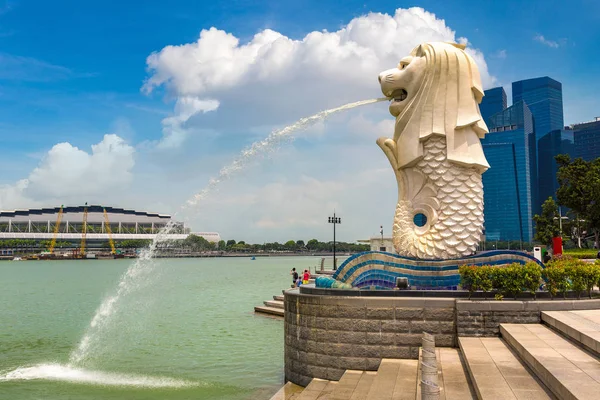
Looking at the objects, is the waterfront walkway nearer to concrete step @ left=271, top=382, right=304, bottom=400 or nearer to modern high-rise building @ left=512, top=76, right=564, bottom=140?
concrete step @ left=271, top=382, right=304, bottom=400

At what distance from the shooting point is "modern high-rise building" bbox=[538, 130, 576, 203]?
5635 inches

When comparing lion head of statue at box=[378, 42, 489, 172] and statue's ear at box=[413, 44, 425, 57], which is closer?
lion head of statue at box=[378, 42, 489, 172]

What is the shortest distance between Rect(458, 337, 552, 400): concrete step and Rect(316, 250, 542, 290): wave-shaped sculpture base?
3270 millimetres

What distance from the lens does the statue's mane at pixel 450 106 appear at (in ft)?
47.0

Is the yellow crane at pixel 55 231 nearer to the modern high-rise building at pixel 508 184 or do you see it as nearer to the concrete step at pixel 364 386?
the modern high-rise building at pixel 508 184

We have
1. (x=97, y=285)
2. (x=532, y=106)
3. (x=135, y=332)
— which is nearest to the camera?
(x=135, y=332)

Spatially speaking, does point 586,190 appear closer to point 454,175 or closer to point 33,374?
point 454,175

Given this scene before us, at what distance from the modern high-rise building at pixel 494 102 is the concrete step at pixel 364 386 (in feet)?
513

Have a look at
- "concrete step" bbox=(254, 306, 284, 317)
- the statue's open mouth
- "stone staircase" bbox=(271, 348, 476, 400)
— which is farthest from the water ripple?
"concrete step" bbox=(254, 306, 284, 317)

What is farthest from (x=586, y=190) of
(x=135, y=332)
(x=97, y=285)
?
(x=97, y=285)

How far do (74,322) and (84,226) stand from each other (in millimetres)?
121898

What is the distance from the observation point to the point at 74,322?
23828mm

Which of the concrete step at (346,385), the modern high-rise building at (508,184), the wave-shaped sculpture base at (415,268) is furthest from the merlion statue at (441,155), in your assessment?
the modern high-rise building at (508,184)

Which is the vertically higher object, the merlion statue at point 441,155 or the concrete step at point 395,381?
the merlion statue at point 441,155
